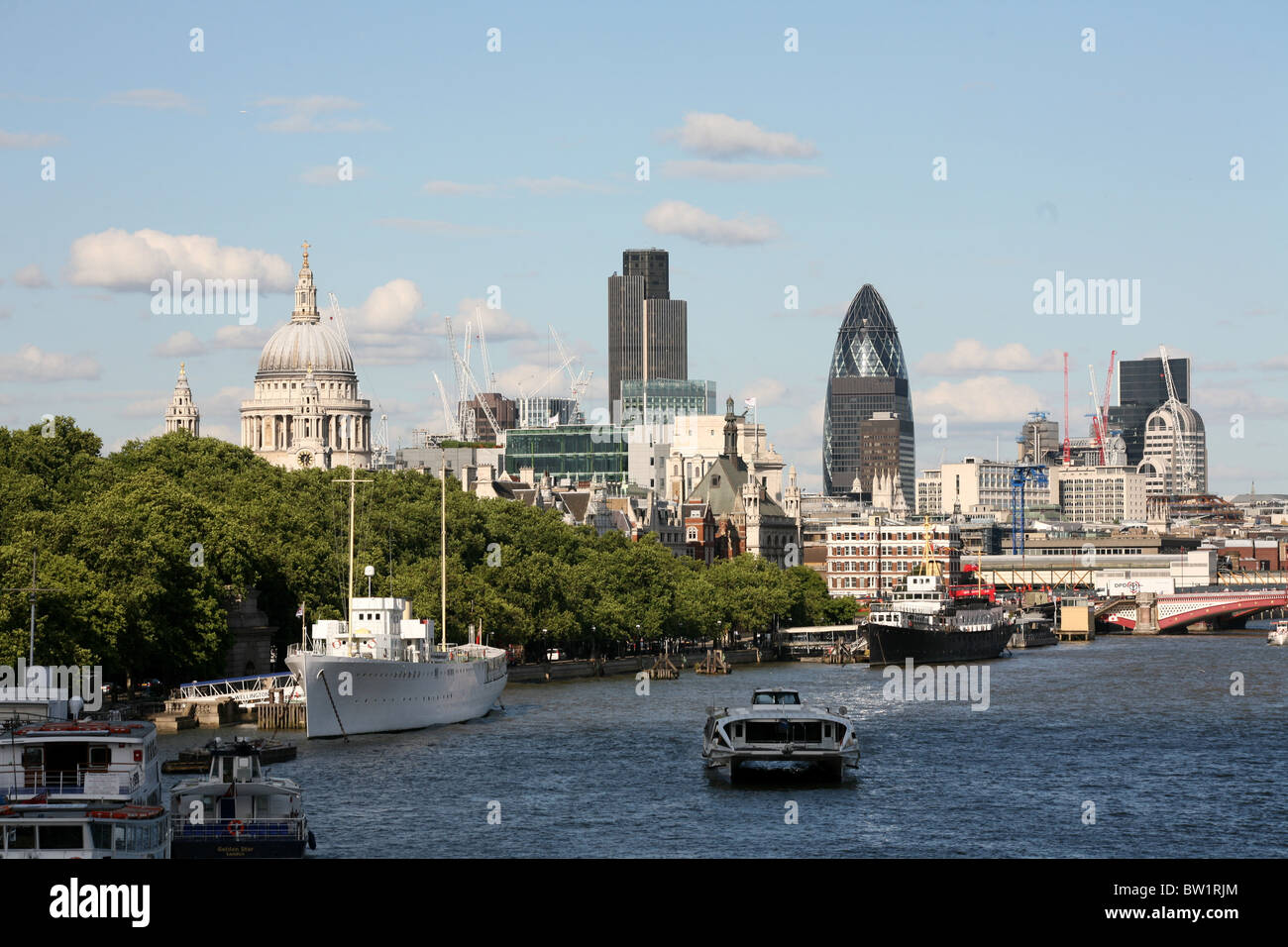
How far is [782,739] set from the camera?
7069 centimetres

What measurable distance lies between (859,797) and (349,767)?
60.7 feet

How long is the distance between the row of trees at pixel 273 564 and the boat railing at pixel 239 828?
29.5 meters

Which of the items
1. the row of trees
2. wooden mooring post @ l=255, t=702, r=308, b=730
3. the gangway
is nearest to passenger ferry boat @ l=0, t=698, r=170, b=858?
the row of trees

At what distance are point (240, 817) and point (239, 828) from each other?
134 cm

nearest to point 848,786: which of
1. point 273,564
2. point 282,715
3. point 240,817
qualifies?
point 240,817

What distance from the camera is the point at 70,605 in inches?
3081

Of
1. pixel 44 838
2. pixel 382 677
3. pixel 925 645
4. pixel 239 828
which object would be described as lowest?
pixel 925 645

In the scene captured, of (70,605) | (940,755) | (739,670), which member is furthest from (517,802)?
(739,670)

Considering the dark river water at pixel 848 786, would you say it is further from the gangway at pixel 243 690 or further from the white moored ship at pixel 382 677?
the gangway at pixel 243 690

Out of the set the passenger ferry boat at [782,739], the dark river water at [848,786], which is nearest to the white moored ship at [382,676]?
the dark river water at [848,786]

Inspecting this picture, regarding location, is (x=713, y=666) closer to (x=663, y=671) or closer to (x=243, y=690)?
(x=663, y=671)

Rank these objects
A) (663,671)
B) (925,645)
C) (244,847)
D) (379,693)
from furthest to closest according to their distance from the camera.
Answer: (925,645), (663,671), (379,693), (244,847)
